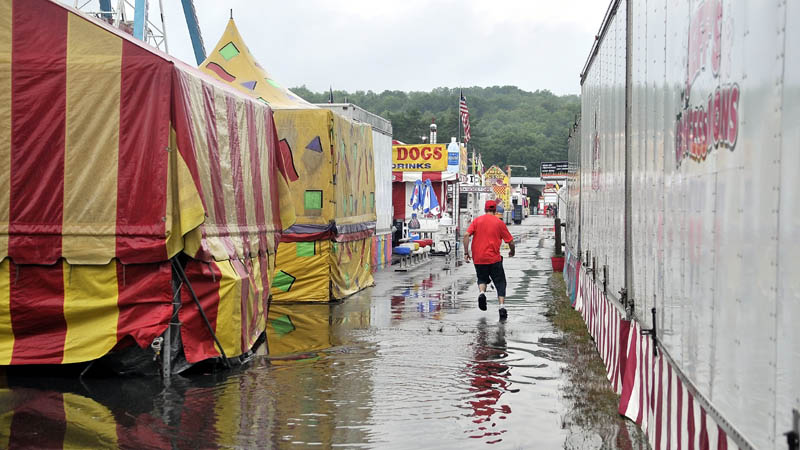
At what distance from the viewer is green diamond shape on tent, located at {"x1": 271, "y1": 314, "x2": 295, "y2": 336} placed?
13.8 meters

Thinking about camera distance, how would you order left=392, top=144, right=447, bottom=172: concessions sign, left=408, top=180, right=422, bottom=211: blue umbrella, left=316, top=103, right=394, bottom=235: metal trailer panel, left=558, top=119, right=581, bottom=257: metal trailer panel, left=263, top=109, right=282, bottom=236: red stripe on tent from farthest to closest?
left=392, top=144, right=447, bottom=172: concessions sign → left=408, top=180, right=422, bottom=211: blue umbrella → left=316, top=103, right=394, bottom=235: metal trailer panel → left=558, top=119, right=581, bottom=257: metal trailer panel → left=263, top=109, right=282, bottom=236: red stripe on tent

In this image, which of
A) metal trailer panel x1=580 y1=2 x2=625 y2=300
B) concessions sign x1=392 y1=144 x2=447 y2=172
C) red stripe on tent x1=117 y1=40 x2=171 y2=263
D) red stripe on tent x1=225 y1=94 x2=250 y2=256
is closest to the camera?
metal trailer panel x1=580 y1=2 x2=625 y2=300

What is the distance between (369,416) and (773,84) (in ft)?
17.9

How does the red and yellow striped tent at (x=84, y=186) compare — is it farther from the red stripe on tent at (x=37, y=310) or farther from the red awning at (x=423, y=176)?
the red awning at (x=423, y=176)

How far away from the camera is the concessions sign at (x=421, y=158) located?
35500mm

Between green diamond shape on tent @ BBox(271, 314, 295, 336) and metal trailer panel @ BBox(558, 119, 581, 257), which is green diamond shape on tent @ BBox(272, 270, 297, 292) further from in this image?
metal trailer panel @ BBox(558, 119, 581, 257)

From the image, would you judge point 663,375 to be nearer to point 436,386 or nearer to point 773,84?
point 773,84

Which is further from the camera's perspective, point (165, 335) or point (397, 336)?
point (397, 336)

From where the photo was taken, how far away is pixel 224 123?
35.8ft

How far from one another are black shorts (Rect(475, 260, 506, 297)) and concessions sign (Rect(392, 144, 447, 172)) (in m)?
19.8

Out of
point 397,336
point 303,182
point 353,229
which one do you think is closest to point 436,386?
point 397,336

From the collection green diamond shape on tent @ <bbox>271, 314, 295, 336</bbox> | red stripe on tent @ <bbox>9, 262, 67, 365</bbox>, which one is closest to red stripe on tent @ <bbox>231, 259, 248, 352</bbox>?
red stripe on tent @ <bbox>9, 262, 67, 365</bbox>

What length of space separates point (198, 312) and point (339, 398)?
1.95 meters

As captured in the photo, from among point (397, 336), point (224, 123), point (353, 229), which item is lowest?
point (397, 336)
